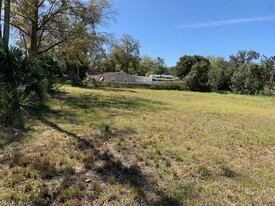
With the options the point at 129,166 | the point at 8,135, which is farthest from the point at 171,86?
the point at 129,166

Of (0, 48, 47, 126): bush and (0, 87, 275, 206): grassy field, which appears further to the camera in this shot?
(0, 48, 47, 126): bush

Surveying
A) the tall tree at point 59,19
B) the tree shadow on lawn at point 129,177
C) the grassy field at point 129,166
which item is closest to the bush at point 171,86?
the tall tree at point 59,19

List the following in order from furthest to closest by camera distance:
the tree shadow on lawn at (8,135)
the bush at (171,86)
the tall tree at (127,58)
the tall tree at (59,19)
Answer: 1. the tall tree at (127,58)
2. the bush at (171,86)
3. the tall tree at (59,19)
4. the tree shadow on lawn at (8,135)

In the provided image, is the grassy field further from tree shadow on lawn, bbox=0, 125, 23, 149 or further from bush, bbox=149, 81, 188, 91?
bush, bbox=149, 81, 188, 91

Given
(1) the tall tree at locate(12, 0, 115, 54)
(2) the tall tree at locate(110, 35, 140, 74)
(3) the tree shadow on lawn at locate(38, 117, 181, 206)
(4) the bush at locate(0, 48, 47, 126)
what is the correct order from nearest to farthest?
1. (3) the tree shadow on lawn at locate(38, 117, 181, 206)
2. (4) the bush at locate(0, 48, 47, 126)
3. (1) the tall tree at locate(12, 0, 115, 54)
4. (2) the tall tree at locate(110, 35, 140, 74)

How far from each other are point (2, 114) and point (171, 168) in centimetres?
266

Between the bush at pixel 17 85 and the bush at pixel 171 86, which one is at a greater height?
the bush at pixel 17 85

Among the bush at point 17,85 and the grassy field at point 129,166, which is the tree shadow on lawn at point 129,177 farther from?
the bush at point 17,85

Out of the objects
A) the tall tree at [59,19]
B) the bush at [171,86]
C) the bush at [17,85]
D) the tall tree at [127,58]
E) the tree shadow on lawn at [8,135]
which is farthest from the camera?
the tall tree at [127,58]

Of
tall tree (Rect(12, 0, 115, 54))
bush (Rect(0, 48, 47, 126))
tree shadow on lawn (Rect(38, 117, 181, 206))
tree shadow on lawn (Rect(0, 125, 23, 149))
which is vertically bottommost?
tree shadow on lawn (Rect(38, 117, 181, 206))

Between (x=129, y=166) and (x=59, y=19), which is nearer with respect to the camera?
(x=129, y=166)

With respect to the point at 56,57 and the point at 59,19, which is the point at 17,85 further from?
the point at 56,57

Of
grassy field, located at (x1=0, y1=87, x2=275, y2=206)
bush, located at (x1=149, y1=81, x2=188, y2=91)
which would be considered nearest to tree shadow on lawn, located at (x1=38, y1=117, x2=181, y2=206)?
grassy field, located at (x1=0, y1=87, x2=275, y2=206)

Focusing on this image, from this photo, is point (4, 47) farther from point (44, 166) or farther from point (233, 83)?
point (233, 83)
